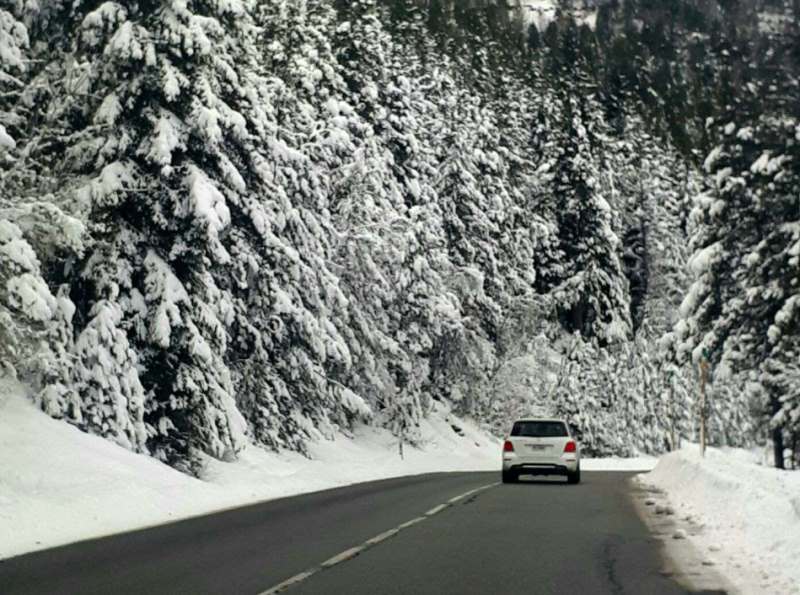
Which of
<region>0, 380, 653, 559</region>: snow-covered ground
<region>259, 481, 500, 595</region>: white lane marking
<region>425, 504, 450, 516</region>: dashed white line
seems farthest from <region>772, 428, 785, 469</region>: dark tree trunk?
<region>259, 481, 500, 595</region>: white lane marking

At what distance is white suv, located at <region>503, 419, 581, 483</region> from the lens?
92.2 ft

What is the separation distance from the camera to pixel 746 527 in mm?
14203

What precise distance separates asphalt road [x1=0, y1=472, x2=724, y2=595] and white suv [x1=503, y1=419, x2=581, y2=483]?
8.07 m

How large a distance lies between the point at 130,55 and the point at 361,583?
15.6 metres

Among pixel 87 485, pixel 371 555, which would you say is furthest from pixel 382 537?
pixel 87 485

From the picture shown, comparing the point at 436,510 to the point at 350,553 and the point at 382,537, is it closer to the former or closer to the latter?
the point at 382,537

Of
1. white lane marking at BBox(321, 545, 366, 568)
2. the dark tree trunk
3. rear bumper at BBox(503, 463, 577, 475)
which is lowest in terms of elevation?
the dark tree trunk

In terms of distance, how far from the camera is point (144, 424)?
2362 centimetres

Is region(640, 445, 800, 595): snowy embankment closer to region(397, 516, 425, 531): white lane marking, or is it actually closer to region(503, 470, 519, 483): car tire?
region(397, 516, 425, 531): white lane marking

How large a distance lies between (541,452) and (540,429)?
607mm

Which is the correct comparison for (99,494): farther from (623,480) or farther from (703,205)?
(703,205)

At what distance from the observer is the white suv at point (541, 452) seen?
28094 millimetres

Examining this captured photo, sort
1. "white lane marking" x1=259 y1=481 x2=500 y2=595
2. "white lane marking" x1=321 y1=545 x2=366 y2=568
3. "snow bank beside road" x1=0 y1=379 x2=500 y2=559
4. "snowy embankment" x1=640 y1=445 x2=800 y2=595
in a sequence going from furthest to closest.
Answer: "snow bank beside road" x1=0 y1=379 x2=500 y2=559 < "white lane marking" x1=321 y1=545 x2=366 y2=568 < "snowy embankment" x1=640 y1=445 x2=800 y2=595 < "white lane marking" x1=259 y1=481 x2=500 y2=595

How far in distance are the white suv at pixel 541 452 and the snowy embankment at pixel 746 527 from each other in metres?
6.15
